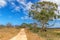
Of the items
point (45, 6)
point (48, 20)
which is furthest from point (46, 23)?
point (45, 6)

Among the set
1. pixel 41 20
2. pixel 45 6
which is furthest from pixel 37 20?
pixel 45 6

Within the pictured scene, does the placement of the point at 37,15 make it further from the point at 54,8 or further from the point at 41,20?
the point at 54,8

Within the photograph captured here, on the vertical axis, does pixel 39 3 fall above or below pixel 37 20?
above

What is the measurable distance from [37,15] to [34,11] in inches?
52.2

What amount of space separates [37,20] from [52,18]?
219 cm

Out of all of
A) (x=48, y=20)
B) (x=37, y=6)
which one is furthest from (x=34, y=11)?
(x=48, y=20)

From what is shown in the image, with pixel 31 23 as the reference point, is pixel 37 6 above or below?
above

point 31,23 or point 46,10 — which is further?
point 31,23

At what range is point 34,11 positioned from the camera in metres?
24.5

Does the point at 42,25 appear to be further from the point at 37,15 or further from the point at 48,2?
the point at 48,2

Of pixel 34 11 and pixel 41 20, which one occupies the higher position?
pixel 34 11

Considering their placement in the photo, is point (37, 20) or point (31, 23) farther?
point (31, 23)

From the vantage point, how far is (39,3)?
24219mm

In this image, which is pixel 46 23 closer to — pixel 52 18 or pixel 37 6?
pixel 52 18
